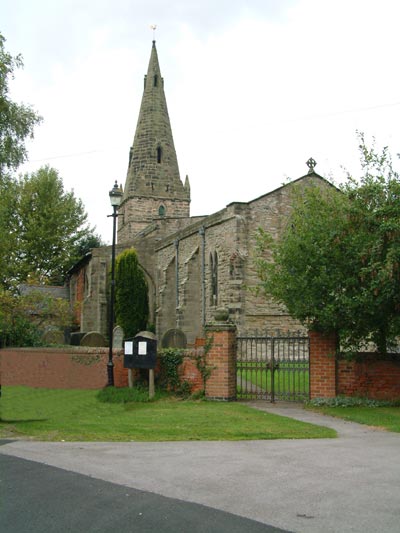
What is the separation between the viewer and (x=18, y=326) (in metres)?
22.2

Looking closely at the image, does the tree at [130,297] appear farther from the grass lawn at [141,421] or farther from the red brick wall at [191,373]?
the red brick wall at [191,373]

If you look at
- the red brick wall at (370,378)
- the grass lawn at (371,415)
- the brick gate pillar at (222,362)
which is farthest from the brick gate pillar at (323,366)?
the brick gate pillar at (222,362)

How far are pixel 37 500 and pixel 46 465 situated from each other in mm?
1648

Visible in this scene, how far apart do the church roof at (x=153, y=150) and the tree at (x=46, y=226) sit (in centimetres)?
543

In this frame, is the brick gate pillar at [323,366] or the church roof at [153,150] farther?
the church roof at [153,150]

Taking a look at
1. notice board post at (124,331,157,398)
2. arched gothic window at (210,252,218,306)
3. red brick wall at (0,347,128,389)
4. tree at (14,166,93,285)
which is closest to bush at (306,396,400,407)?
notice board post at (124,331,157,398)

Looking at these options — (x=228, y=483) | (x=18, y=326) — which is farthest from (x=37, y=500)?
(x=18, y=326)

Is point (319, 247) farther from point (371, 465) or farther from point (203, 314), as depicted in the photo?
point (203, 314)

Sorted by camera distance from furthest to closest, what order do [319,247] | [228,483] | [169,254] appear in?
[169,254] < [319,247] < [228,483]

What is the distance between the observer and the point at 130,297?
103 feet

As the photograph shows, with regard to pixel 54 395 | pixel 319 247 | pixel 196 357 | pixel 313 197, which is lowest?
pixel 54 395

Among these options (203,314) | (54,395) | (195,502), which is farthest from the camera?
(203,314)

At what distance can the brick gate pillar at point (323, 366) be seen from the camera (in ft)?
47.4

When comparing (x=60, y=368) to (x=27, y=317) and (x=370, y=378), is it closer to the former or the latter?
(x=27, y=317)
